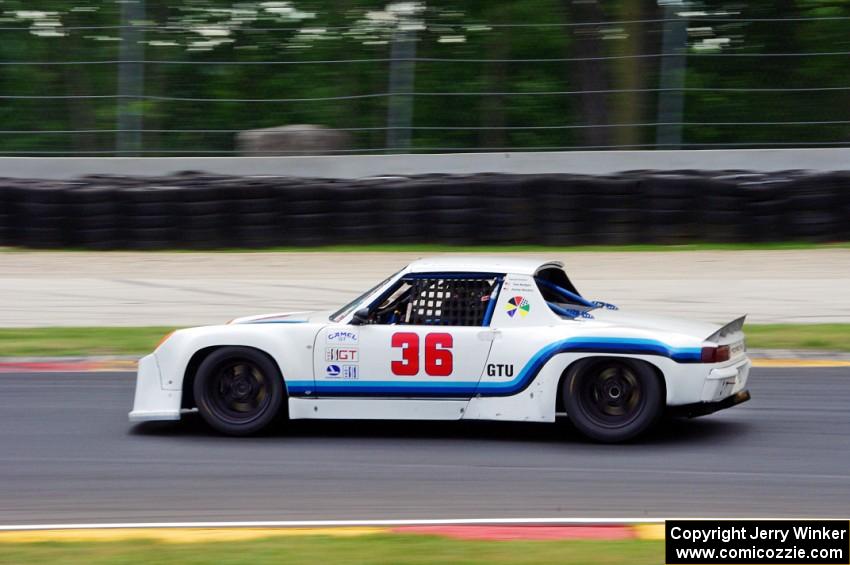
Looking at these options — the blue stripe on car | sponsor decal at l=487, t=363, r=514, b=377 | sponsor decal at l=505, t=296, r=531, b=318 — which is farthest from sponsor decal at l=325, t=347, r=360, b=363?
sponsor decal at l=505, t=296, r=531, b=318

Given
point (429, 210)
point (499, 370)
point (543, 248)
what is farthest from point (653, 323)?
point (429, 210)

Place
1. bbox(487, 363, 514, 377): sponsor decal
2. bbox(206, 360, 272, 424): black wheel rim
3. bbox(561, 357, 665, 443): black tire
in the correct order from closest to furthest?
bbox(561, 357, 665, 443): black tire
bbox(487, 363, 514, 377): sponsor decal
bbox(206, 360, 272, 424): black wheel rim

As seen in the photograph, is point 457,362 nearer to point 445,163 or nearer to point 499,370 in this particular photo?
point 499,370

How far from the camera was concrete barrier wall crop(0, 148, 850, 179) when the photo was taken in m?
17.5

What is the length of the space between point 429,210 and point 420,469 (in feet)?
32.0

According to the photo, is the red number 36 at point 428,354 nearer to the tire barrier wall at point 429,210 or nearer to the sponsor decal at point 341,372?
the sponsor decal at point 341,372

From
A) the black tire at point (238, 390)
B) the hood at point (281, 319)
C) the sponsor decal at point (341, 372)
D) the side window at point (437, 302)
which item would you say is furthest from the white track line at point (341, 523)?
the hood at point (281, 319)

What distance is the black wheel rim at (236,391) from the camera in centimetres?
738

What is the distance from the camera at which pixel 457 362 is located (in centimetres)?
704

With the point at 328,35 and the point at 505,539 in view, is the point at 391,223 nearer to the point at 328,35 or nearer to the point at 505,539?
the point at 328,35

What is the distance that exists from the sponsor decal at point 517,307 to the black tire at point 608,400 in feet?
1.50

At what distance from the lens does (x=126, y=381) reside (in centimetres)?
938

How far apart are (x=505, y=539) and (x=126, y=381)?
4.99 m

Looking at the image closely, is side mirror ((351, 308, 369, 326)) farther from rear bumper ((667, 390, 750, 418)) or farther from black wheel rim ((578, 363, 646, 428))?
rear bumper ((667, 390, 750, 418))
